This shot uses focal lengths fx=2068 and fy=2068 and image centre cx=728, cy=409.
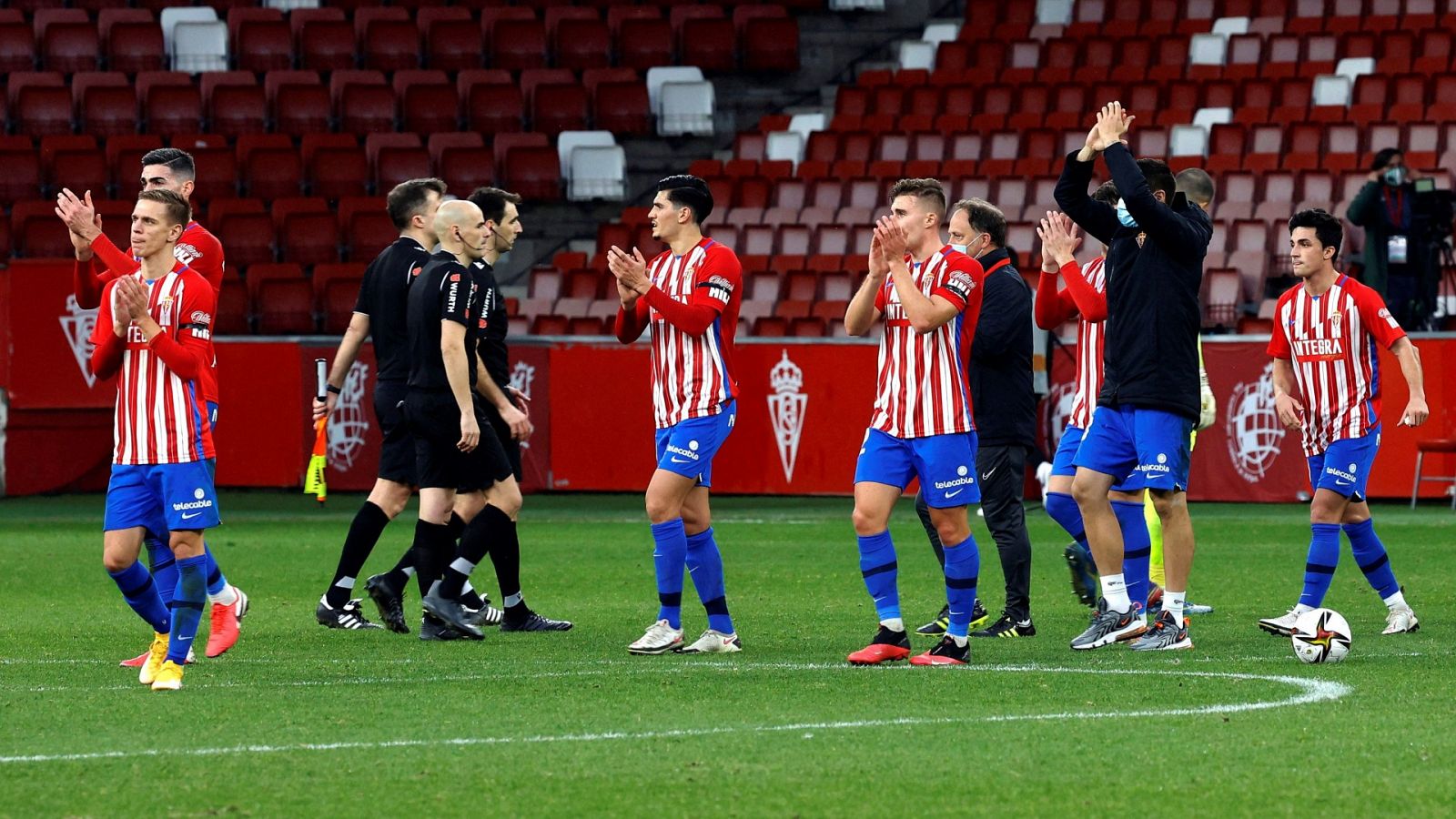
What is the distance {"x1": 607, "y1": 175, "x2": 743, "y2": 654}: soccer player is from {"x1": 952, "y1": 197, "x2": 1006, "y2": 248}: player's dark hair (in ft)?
4.30

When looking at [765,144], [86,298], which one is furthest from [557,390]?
[86,298]

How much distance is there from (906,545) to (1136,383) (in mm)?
5602

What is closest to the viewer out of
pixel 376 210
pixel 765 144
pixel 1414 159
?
pixel 1414 159

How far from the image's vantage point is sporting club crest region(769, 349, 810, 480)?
17531 mm

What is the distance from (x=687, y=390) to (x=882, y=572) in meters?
1.07

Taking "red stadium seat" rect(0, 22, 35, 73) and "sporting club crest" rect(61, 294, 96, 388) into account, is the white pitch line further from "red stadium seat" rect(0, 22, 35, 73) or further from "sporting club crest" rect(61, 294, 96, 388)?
"red stadium seat" rect(0, 22, 35, 73)

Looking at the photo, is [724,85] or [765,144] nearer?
[765,144]

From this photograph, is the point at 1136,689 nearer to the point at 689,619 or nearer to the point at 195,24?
the point at 689,619

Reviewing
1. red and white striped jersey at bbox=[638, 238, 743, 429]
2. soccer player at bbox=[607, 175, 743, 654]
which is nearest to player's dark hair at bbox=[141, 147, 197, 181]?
soccer player at bbox=[607, 175, 743, 654]

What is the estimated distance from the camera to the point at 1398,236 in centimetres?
1723

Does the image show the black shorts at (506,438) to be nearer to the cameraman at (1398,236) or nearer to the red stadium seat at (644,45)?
the cameraman at (1398,236)

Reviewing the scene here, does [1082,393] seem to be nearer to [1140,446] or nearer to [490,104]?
[1140,446]

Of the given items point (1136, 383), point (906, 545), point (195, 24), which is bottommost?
point (906, 545)

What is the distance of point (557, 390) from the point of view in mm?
18156
